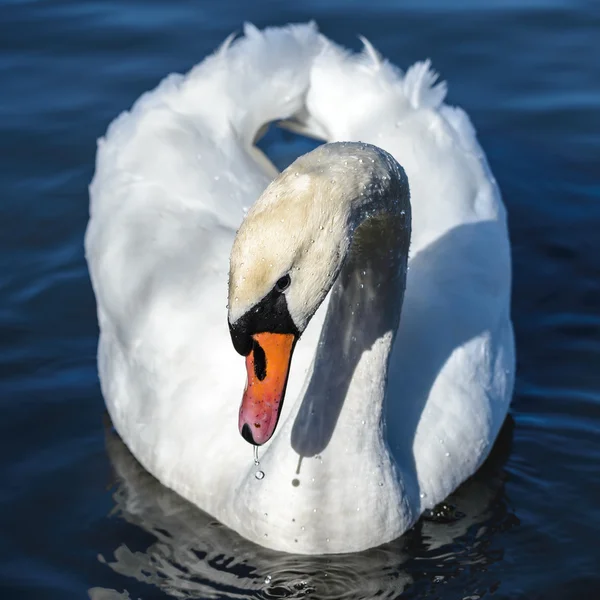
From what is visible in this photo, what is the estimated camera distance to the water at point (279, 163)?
19.9ft

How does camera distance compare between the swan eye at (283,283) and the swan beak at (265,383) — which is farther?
the swan beak at (265,383)

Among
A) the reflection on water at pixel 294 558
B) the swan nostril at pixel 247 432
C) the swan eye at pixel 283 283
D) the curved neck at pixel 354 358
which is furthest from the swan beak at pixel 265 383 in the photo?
the reflection on water at pixel 294 558

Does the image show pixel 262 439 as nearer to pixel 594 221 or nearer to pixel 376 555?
pixel 376 555

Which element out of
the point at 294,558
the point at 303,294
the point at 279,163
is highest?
the point at 303,294

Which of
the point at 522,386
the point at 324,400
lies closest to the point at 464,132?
the point at 522,386

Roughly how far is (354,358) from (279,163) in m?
3.76

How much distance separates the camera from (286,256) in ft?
15.1

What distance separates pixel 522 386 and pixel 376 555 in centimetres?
190

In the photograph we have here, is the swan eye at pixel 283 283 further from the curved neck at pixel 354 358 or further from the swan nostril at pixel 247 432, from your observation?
the curved neck at pixel 354 358

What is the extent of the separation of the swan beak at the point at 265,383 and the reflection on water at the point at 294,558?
1092 millimetres

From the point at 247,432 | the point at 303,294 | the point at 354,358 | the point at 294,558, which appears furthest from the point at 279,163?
the point at 303,294

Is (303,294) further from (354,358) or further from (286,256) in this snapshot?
(354,358)

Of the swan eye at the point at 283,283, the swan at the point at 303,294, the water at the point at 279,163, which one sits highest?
the swan eye at the point at 283,283

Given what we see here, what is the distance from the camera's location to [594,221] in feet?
30.4
